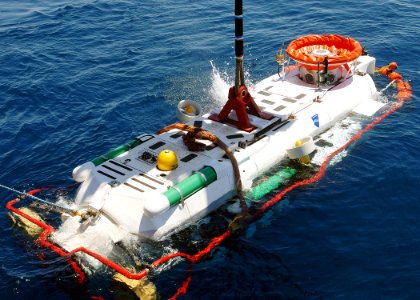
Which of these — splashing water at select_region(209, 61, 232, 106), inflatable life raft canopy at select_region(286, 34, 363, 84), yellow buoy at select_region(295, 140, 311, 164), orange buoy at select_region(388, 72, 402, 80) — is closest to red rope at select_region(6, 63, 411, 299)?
yellow buoy at select_region(295, 140, 311, 164)

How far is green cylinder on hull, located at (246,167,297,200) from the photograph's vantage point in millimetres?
17062

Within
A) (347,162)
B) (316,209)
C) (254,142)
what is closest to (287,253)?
(316,209)

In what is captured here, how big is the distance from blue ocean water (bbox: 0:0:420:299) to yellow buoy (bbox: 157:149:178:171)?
3.00m

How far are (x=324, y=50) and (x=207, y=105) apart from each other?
19.1ft

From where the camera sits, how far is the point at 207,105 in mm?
23172

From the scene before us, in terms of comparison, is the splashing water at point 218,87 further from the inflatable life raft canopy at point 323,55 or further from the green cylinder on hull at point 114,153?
the green cylinder on hull at point 114,153

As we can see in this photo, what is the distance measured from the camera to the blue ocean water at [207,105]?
14.0 metres

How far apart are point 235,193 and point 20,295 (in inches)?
285

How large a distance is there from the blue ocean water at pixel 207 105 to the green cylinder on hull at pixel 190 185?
6.30 ft

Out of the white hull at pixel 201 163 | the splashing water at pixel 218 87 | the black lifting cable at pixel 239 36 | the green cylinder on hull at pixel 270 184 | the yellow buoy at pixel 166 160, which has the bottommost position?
the green cylinder on hull at pixel 270 184

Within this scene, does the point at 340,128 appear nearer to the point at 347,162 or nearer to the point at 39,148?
the point at 347,162

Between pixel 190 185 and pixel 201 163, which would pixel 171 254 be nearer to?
pixel 190 185

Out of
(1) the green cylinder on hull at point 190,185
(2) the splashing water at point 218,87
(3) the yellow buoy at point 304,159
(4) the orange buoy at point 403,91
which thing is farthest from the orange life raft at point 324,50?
(1) the green cylinder on hull at point 190,185

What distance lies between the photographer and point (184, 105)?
19.2 m
